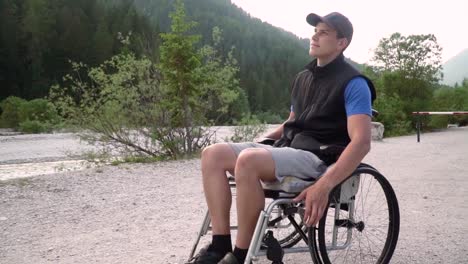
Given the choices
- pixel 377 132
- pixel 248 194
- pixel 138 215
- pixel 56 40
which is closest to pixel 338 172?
pixel 248 194

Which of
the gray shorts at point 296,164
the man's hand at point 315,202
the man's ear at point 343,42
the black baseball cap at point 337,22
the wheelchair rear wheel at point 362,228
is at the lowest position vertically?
the wheelchair rear wheel at point 362,228

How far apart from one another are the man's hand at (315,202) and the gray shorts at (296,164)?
0.13 metres

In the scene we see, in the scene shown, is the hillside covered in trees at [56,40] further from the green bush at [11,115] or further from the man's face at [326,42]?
the man's face at [326,42]

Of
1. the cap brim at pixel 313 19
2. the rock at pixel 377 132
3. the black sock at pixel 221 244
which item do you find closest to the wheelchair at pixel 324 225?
the black sock at pixel 221 244

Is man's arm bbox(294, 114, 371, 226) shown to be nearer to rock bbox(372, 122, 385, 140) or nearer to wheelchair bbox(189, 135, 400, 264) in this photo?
wheelchair bbox(189, 135, 400, 264)

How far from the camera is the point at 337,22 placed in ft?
8.34

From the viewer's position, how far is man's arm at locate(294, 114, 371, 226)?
2.28 meters

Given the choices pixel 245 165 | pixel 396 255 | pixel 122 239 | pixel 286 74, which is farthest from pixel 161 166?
pixel 286 74

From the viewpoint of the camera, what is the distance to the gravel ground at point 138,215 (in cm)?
328

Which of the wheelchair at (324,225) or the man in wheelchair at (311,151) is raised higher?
the man in wheelchair at (311,151)

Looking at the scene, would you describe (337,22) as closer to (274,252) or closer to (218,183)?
(218,183)

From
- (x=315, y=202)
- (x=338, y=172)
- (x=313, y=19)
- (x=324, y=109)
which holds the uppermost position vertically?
(x=313, y=19)

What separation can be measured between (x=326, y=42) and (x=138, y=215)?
2542 mm

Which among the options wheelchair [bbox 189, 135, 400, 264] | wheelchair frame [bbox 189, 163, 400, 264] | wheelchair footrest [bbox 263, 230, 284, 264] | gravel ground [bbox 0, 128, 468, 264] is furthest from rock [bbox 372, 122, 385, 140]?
wheelchair footrest [bbox 263, 230, 284, 264]
